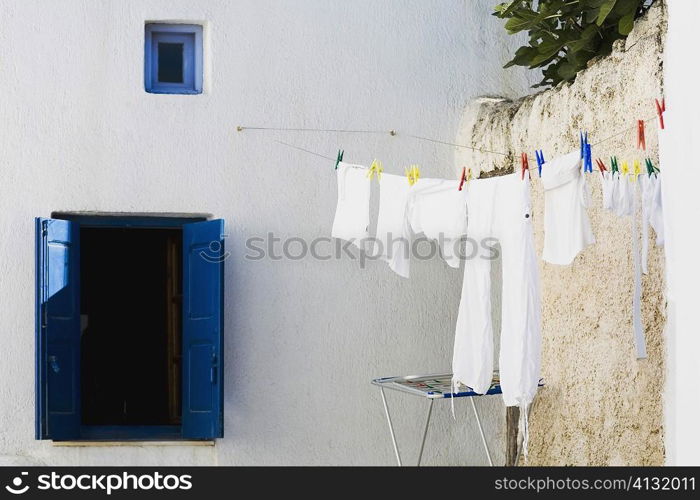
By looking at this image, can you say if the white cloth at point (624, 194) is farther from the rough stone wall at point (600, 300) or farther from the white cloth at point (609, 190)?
the rough stone wall at point (600, 300)

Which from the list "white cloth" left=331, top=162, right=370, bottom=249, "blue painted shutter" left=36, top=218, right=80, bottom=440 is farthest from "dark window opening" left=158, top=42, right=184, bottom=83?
"white cloth" left=331, top=162, right=370, bottom=249

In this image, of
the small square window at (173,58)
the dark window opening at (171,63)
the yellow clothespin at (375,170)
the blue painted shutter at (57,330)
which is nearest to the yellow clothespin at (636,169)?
the yellow clothespin at (375,170)

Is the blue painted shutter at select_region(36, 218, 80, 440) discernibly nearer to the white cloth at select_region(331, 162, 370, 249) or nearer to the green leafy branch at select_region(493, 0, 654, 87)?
the white cloth at select_region(331, 162, 370, 249)

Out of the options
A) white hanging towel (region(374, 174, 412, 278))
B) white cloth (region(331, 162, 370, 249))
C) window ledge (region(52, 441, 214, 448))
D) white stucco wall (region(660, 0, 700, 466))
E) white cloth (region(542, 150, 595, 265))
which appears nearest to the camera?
white stucco wall (region(660, 0, 700, 466))

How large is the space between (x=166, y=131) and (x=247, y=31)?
820mm

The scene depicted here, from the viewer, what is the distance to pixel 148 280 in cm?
912

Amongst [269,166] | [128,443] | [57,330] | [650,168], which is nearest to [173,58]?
[269,166]

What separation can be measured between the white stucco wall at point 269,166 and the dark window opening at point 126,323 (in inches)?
85.0

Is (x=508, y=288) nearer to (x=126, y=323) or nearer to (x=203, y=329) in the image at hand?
(x=203, y=329)


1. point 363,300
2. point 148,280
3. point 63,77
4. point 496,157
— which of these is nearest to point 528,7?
point 496,157

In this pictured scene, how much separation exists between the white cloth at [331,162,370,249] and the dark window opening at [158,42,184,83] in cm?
157

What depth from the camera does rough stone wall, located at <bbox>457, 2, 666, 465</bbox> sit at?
5.05m

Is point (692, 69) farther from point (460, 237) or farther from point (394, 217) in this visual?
point (394, 217)

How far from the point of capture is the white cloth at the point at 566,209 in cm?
467
